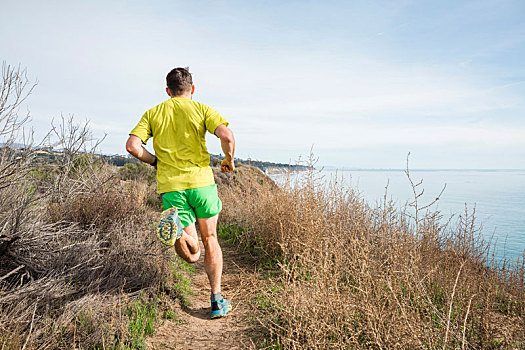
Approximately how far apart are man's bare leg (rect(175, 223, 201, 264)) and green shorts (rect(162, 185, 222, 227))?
3.0 inches

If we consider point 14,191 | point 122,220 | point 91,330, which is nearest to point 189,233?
point 91,330

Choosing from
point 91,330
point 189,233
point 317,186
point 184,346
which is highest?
point 317,186

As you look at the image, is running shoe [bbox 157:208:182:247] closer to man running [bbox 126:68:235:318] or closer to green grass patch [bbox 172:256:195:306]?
man running [bbox 126:68:235:318]

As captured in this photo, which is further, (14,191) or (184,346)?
(14,191)

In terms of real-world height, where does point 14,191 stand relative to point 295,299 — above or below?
above

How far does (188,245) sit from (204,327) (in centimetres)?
80

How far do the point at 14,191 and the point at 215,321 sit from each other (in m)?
2.64

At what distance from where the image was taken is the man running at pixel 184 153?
3160mm

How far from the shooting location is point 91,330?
8.84ft

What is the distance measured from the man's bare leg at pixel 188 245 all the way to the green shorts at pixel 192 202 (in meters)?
0.08

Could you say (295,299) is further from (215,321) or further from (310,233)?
(310,233)

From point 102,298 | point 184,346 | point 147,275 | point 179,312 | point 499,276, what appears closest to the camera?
point 184,346

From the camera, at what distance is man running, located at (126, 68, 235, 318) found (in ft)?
10.4

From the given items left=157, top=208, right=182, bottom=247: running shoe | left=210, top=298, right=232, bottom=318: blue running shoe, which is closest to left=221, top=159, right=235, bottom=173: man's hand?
left=157, top=208, right=182, bottom=247: running shoe
